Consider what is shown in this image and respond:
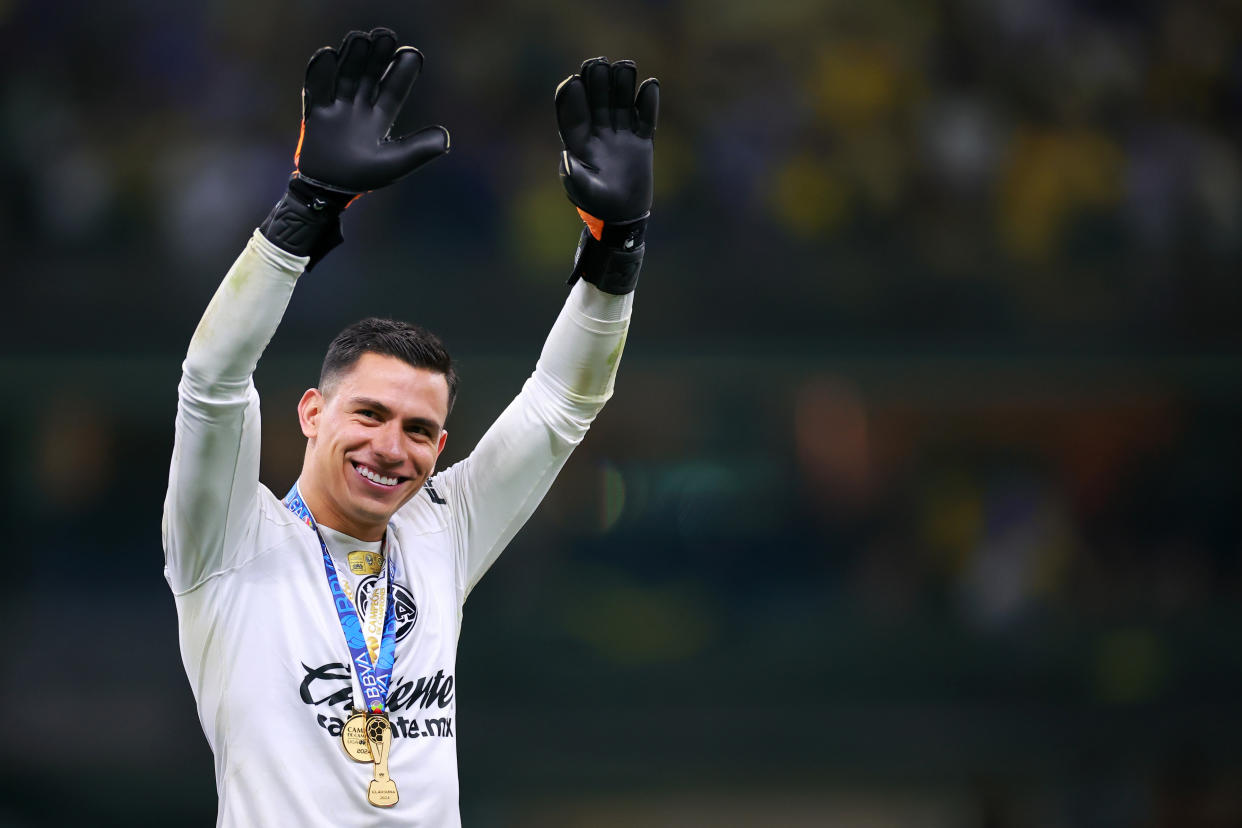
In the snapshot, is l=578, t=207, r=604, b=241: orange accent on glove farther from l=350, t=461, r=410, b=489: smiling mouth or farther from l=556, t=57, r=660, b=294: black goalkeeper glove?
l=350, t=461, r=410, b=489: smiling mouth

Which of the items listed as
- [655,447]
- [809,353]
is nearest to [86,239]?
[655,447]

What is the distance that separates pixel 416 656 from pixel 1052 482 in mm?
6150

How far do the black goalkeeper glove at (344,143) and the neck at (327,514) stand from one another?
1.59 ft

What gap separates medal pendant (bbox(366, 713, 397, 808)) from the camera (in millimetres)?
2721

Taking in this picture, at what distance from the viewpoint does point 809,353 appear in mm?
8039

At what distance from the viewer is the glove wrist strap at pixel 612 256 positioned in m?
3.05

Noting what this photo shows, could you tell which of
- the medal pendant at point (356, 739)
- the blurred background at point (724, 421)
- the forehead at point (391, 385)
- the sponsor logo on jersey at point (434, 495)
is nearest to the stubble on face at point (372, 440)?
Result: the forehead at point (391, 385)

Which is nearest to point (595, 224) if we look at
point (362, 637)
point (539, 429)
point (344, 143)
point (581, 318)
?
point (581, 318)

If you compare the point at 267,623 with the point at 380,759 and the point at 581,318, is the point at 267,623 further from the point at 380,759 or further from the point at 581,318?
the point at 581,318

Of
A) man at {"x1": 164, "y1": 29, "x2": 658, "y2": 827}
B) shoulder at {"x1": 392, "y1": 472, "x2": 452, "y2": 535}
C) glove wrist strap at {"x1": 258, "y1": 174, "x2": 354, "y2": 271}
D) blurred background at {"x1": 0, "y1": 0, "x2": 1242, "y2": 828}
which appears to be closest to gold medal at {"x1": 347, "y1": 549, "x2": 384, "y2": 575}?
man at {"x1": 164, "y1": 29, "x2": 658, "y2": 827}

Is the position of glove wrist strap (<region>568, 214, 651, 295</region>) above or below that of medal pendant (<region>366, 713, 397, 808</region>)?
above

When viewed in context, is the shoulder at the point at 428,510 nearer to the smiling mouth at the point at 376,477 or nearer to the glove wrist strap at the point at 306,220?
the smiling mouth at the point at 376,477

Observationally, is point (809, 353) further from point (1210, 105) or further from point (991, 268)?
point (1210, 105)

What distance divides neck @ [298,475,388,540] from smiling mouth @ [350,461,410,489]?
129mm
